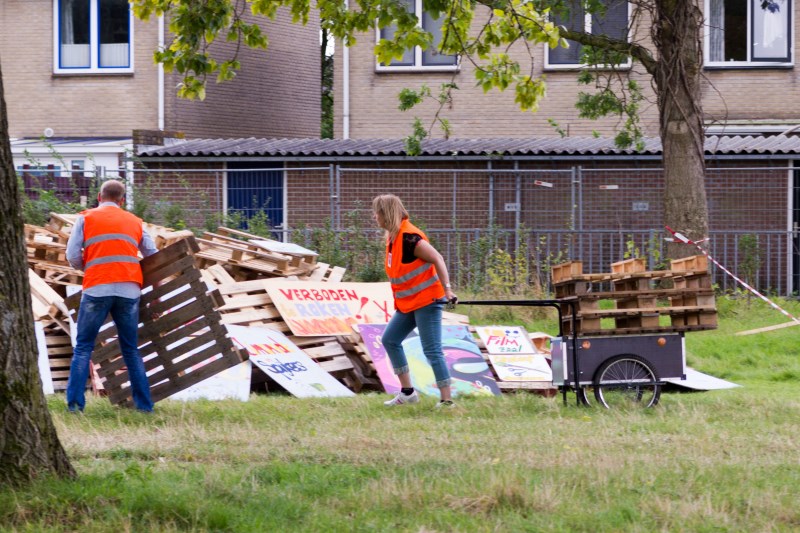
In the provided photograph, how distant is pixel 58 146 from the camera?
25.6 meters

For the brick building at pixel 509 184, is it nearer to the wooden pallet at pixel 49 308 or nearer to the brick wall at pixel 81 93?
the brick wall at pixel 81 93

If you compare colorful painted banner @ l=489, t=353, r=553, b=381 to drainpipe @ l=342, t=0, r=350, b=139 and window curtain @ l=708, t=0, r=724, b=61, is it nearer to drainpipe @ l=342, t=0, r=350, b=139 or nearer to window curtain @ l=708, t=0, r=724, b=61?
drainpipe @ l=342, t=0, r=350, b=139

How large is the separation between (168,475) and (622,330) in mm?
4873

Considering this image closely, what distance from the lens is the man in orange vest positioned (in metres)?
9.28

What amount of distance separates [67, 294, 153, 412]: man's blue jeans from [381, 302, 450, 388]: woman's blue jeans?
2.13 metres

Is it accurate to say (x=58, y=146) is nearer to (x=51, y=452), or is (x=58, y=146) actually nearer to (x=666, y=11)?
(x=666, y=11)

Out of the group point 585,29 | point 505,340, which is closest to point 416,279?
point 505,340

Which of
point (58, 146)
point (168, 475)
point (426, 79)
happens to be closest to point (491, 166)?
point (426, 79)

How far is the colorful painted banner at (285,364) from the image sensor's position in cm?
1143

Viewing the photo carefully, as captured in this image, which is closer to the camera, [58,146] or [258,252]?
[258,252]

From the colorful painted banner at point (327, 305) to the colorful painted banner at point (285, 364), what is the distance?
0.46m

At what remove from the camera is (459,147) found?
22141mm

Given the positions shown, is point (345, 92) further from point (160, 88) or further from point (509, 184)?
point (509, 184)

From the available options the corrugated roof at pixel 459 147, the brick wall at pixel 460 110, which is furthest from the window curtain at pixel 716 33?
the corrugated roof at pixel 459 147
